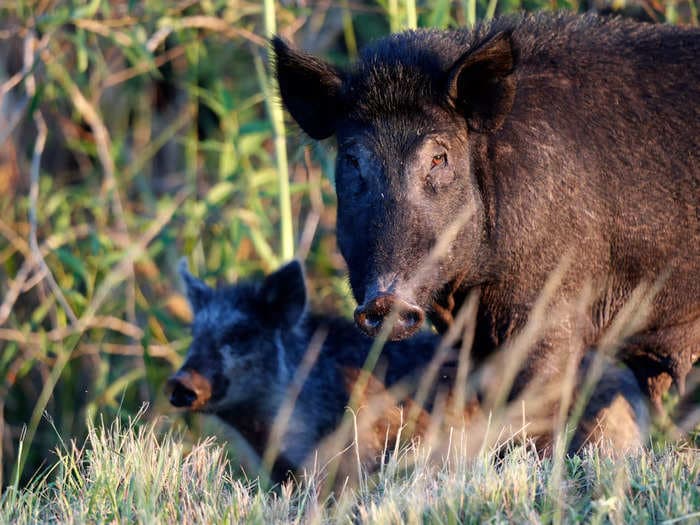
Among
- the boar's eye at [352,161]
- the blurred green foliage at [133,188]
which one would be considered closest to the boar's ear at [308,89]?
the boar's eye at [352,161]

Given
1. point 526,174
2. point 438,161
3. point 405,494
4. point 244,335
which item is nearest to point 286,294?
point 244,335

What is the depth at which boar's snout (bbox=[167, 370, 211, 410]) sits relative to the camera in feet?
19.4

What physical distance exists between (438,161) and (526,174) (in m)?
0.37

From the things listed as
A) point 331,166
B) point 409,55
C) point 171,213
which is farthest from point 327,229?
point 409,55

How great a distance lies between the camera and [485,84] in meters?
4.49

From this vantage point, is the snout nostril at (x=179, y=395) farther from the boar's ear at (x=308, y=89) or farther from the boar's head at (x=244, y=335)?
the boar's ear at (x=308, y=89)

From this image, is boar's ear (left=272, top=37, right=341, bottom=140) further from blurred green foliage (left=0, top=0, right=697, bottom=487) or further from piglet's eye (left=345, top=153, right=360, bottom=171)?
blurred green foliage (left=0, top=0, right=697, bottom=487)

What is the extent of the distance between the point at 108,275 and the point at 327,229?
1918 mm

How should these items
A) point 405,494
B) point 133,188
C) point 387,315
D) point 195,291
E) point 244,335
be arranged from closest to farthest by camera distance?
point 405,494
point 387,315
point 244,335
point 195,291
point 133,188

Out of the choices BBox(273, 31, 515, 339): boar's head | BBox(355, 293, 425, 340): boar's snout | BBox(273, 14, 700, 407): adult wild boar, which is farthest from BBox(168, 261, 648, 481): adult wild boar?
BBox(355, 293, 425, 340): boar's snout

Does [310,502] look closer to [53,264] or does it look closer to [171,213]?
[171,213]

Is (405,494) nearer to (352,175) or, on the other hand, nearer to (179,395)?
(352,175)

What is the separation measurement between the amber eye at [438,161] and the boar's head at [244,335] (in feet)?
6.45

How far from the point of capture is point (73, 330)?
7.27 metres
